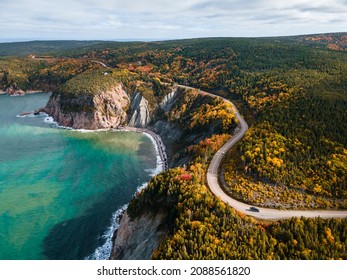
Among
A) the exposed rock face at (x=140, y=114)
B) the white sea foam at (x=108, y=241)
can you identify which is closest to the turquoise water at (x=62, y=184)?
the white sea foam at (x=108, y=241)

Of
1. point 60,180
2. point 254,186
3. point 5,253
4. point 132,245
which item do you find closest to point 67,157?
point 60,180

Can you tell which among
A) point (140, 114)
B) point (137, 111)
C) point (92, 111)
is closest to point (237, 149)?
point (140, 114)

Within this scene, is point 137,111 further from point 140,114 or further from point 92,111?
point 92,111

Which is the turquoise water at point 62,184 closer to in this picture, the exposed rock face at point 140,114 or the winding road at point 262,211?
the exposed rock face at point 140,114

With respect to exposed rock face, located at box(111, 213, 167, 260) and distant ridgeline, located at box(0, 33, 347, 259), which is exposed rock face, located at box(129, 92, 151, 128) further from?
exposed rock face, located at box(111, 213, 167, 260)
